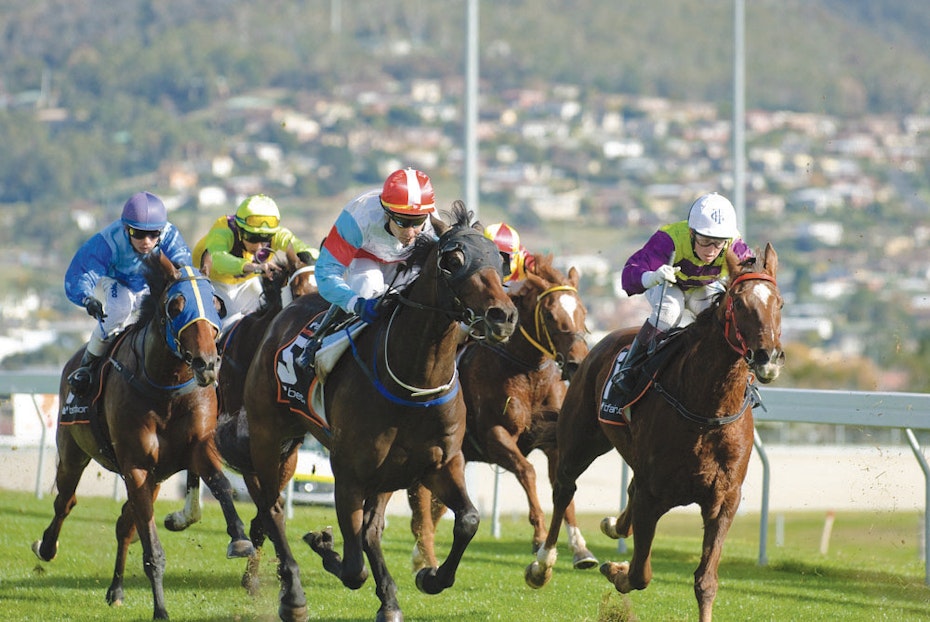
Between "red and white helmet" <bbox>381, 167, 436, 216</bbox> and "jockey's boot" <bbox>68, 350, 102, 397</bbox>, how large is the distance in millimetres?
2619

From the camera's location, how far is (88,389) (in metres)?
8.71

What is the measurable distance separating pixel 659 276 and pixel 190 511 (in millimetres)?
3215

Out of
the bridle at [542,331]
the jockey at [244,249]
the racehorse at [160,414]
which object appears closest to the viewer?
the racehorse at [160,414]

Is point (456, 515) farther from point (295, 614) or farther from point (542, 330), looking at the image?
point (542, 330)

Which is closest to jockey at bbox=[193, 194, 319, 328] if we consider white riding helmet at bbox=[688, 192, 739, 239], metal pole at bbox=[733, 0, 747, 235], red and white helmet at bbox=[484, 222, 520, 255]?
red and white helmet at bbox=[484, 222, 520, 255]

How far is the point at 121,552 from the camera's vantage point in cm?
860

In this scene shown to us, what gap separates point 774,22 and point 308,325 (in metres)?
189

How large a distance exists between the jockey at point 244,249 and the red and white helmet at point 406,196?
2608 mm

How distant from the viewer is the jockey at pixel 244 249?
9789 mm

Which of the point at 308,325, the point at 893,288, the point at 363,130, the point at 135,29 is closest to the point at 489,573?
the point at 308,325

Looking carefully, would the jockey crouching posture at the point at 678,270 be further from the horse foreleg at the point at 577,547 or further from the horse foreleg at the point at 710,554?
the horse foreleg at the point at 577,547

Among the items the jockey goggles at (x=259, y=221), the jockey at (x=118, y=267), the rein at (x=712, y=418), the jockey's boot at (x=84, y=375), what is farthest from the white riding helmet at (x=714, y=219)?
the jockey's boot at (x=84, y=375)

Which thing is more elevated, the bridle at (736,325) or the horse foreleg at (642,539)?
the bridle at (736,325)

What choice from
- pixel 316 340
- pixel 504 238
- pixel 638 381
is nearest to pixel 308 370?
pixel 316 340
